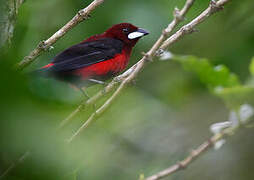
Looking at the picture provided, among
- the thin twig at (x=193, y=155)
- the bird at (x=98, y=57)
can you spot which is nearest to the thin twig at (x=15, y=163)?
the thin twig at (x=193, y=155)

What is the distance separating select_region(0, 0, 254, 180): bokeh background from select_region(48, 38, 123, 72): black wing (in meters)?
0.18

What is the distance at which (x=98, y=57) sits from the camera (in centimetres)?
364

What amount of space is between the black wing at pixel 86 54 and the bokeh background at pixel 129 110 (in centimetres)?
18

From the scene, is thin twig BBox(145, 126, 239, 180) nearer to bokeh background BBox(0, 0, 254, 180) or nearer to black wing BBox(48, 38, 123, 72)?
bokeh background BBox(0, 0, 254, 180)

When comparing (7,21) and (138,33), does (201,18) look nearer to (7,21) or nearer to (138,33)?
(7,21)

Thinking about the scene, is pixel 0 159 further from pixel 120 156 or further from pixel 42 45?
pixel 120 156

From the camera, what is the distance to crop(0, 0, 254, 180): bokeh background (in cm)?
75

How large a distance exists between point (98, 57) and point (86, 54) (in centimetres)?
11

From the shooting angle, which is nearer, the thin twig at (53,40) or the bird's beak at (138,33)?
the thin twig at (53,40)

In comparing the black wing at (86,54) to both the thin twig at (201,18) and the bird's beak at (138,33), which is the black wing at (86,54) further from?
the thin twig at (201,18)

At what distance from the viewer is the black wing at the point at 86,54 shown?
10.9 ft

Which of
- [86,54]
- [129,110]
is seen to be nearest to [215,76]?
[129,110]

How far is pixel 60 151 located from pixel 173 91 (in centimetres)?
304

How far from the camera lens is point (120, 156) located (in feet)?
8.92
